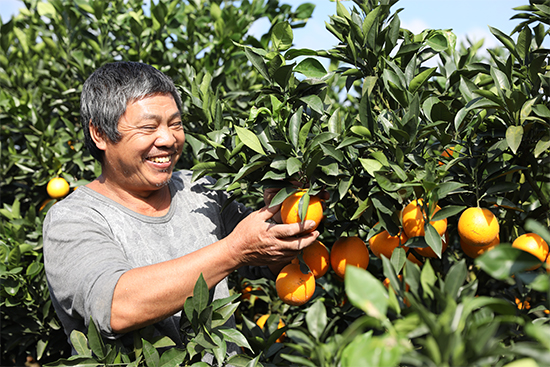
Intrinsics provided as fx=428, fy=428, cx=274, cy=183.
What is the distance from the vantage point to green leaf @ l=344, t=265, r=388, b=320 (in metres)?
0.56

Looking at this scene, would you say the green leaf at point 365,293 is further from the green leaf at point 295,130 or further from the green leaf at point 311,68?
the green leaf at point 311,68

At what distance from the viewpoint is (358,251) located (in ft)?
4.22

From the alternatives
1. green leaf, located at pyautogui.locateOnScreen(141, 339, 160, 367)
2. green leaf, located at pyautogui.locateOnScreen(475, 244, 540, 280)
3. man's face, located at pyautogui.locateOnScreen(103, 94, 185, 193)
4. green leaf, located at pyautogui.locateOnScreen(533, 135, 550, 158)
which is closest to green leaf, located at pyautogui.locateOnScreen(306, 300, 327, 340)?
green leaf, located at pyautogui.locateOnScreen(475, 244, 540, 280)

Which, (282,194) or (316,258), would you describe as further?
(316,258)

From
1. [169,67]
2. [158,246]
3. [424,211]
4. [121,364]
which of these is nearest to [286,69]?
[424,211]

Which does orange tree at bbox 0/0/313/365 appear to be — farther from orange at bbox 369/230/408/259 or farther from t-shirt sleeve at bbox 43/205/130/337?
orange at bbox 369/230/408/259

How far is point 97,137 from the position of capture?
1694mm

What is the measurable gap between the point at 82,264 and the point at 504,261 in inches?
44.7

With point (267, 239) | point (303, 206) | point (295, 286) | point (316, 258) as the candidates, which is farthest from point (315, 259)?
point (303, 206)

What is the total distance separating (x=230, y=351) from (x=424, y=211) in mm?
960

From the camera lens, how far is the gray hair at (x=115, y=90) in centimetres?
158

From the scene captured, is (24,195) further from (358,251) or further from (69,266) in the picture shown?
(358,251)

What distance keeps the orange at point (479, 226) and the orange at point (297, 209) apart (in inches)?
15.2

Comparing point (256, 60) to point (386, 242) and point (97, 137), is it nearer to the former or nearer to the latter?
point (386, 242)
